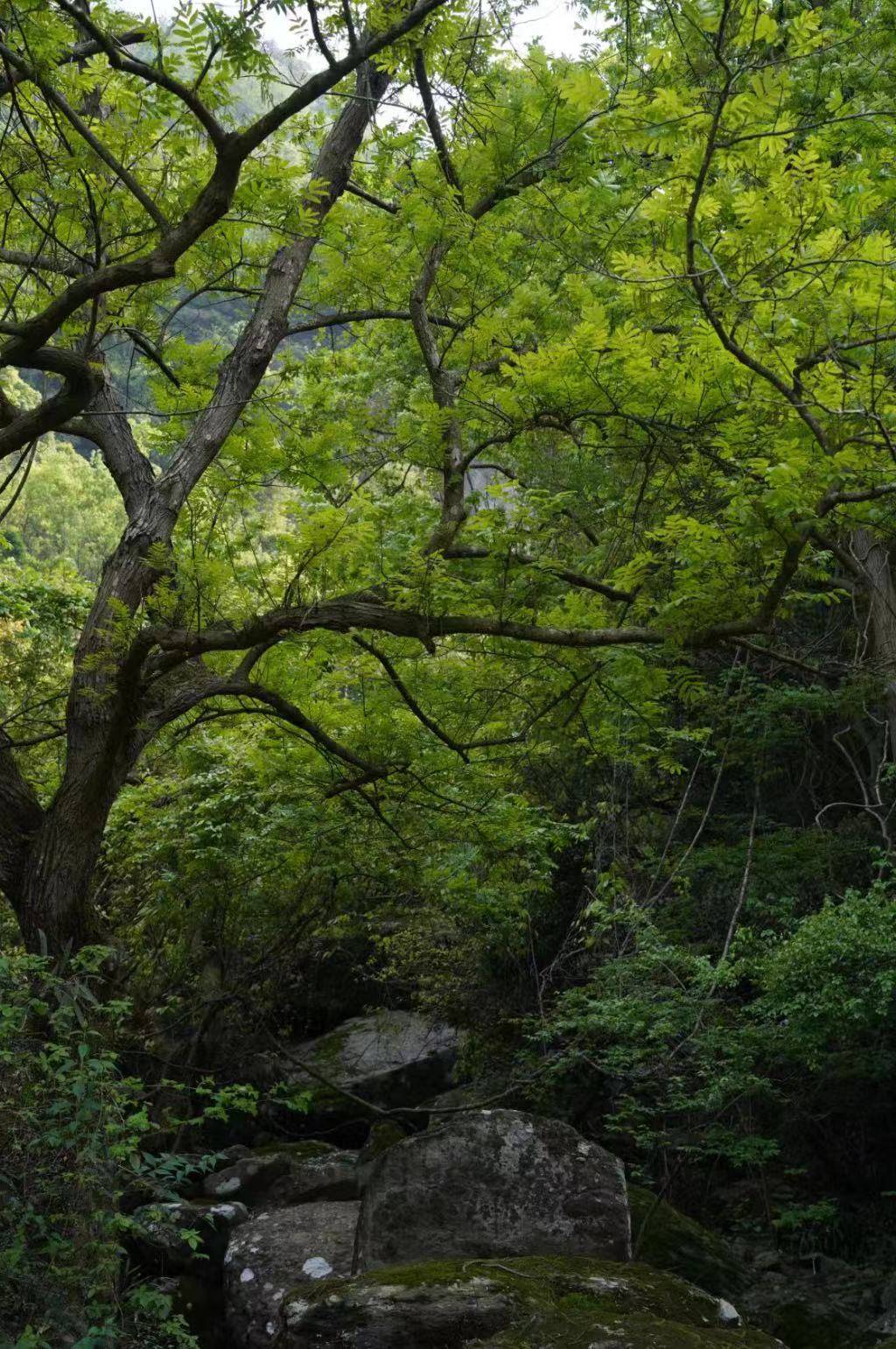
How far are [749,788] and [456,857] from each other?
12.1ft

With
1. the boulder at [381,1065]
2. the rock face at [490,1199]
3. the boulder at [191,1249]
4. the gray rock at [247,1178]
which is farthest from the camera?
the boulder at [381,1065]

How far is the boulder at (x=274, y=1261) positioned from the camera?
Result: 21.5 feet

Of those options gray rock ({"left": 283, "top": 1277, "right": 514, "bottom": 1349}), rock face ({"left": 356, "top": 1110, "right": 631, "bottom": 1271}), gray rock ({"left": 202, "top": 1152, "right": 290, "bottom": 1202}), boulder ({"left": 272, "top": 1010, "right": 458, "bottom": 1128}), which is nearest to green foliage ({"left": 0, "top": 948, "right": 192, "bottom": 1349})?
gray rock ({"left": 283, "top": 1277, "right": 514, "bottom": 1349})

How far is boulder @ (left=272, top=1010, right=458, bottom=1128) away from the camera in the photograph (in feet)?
36.5

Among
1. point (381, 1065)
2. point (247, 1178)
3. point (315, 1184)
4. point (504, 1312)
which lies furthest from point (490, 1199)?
point (381, 1065)

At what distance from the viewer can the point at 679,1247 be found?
7.00 meters

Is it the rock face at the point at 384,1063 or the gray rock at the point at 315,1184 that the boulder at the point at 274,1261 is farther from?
Answer: the rock face at the point at 384,1063

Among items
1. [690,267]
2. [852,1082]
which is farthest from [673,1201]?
[690,267]

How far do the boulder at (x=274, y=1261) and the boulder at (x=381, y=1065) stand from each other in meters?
3.33

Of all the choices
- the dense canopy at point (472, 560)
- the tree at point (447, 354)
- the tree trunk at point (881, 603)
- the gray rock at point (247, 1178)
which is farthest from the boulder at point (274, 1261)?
the tree trunk at point (881, 603)

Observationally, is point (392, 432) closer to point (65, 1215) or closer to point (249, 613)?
point (249, 613)

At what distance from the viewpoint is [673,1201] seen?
9.20m

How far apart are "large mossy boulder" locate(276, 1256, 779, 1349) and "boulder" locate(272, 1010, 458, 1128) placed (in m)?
6.59

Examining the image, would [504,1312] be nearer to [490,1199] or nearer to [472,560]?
[490,1199]
